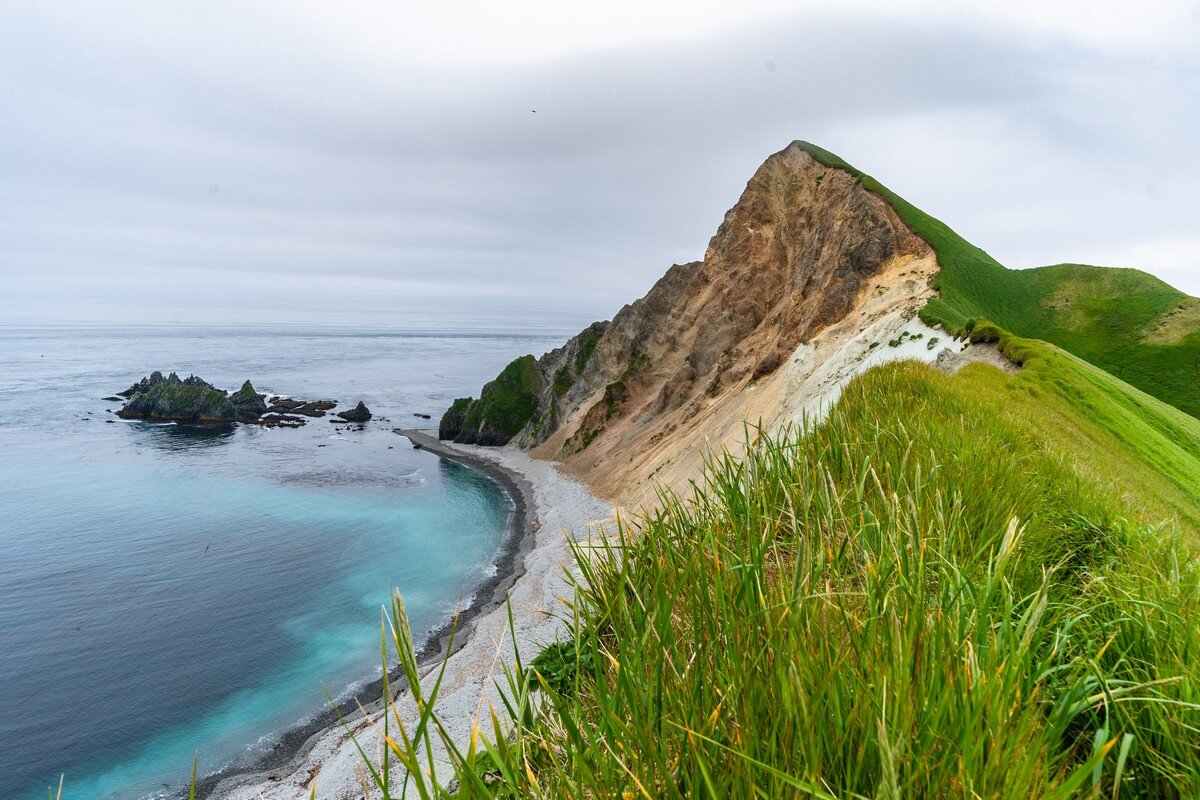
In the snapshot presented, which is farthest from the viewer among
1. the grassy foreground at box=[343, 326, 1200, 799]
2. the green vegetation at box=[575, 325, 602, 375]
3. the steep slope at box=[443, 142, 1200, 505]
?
the green vegetation at box=[575, 325, 602, 375]

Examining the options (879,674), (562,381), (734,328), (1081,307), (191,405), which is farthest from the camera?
(191,405)

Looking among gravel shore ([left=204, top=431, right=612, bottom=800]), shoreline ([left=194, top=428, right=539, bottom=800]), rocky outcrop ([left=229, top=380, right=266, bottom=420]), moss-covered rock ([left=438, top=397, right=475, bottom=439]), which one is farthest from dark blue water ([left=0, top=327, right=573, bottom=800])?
rocky outcrop ([left=229, top=380, right=266, bottom=420])

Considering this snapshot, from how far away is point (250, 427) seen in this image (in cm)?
8831

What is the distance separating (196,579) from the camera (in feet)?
132

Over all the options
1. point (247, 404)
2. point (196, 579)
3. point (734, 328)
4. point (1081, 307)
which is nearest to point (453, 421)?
point (247, 404)

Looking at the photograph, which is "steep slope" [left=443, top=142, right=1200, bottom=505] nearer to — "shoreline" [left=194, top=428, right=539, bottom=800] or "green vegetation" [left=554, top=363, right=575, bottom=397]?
"green vegetation" [left=554, top=363, right=575, bottom=397]

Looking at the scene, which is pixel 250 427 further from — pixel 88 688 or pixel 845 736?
pixel 845 736

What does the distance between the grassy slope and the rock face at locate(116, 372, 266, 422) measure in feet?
308

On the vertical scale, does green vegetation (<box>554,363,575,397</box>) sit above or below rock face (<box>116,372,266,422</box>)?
above

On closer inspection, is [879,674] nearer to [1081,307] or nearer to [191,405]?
[1081,307]

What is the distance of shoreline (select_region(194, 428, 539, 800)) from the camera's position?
72.0ft

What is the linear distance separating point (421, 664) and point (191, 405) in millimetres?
86718

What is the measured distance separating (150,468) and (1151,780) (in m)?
84.1

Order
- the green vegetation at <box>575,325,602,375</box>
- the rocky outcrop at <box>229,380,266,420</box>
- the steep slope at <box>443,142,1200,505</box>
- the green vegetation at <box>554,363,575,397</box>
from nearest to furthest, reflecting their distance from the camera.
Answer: the steep slope at <box>443,142,1200,505</box> → the green vegetation at <box>554,363,575,397</box> → the green vegetation at <box>575,325,602,375</box> → the rocky outcrop at <box>229,380,266,420</box>
